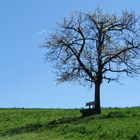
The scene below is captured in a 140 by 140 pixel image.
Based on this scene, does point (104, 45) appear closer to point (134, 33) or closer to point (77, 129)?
point (134, 33)

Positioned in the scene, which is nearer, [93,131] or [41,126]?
[93,131]

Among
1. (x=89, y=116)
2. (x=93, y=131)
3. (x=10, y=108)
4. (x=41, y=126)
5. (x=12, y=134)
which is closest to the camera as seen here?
(x=93, y=131)

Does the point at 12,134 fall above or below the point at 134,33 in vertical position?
below

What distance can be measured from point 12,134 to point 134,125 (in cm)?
746

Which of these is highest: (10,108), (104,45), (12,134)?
(104,45)

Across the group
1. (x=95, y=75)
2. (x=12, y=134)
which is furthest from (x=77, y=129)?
(x=95, y=75)

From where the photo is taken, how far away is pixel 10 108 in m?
56.9

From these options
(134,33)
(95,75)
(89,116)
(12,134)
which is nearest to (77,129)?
(12,134)

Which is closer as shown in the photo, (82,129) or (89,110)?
(82,129)

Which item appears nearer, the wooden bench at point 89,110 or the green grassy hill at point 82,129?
the green grassy hill at point 82,129

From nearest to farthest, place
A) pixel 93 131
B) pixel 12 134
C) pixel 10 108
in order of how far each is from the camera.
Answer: pixel 93 131 < pixel 12 134 < pixel 10 108

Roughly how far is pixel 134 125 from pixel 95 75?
12659 millimetres

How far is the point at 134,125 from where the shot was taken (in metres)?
32.3

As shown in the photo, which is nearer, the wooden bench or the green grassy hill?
the green grassy hill
